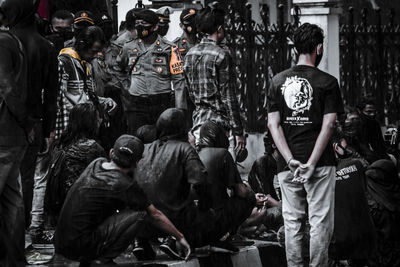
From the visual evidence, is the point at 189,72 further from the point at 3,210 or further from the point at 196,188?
the point at 3,210

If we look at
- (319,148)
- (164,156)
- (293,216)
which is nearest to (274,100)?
(319,148)

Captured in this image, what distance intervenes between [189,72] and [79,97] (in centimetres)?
160

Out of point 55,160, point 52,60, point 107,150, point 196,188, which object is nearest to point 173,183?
point 196,188

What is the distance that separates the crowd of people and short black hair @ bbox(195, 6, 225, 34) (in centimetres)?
2

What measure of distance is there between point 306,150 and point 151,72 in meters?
3.47

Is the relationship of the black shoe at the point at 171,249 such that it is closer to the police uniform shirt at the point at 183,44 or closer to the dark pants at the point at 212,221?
the dark pants at the point at 212,221

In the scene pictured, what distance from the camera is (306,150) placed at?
960 centimetres

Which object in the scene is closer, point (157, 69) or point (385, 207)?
point (385, 207)

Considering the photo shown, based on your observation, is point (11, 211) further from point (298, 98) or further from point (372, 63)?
point (372, 63)

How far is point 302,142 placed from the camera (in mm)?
9625

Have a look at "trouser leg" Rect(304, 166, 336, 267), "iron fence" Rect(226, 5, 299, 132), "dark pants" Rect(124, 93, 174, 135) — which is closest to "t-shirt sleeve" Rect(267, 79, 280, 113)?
"trouser leg" Rect(304, 166, 336, 267)

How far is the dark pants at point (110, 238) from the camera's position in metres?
9.34

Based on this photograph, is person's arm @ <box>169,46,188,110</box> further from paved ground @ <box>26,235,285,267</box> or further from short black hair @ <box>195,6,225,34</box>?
paved ground @ <box>26,235,285,267</box>

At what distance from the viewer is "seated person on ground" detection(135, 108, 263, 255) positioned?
10.4 metres
